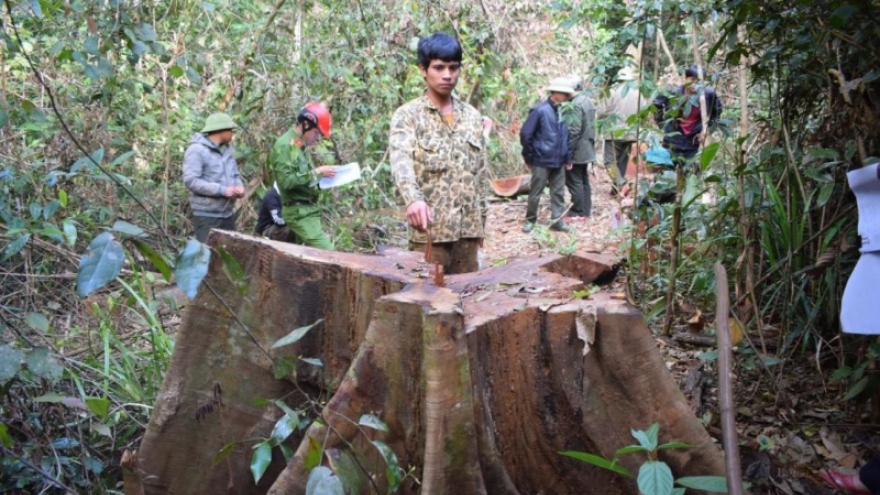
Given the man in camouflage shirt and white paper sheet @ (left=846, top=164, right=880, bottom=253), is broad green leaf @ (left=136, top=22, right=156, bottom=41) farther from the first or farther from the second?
white paper sheet @ (left=846, top=164, right=880, bottom=253)

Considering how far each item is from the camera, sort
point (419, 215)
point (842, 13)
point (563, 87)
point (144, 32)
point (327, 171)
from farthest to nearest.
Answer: point (563, 87)
point (327, 171)
point (144, 32)
point (419, 215)
point (842, 13)

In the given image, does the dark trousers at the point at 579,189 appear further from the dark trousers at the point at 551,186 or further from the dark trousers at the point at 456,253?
the dark trousers at the point at 456,253

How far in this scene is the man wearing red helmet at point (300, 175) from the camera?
6801 mm

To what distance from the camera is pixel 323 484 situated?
2297mm

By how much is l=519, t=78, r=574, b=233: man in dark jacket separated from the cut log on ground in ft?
6.95

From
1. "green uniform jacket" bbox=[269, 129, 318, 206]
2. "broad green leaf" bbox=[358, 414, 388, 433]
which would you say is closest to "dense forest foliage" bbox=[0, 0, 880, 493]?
"broad green leaf" bbox=[358, 414, 388, 433]

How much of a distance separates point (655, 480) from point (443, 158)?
2.58m

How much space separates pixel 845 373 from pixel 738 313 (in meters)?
0.80

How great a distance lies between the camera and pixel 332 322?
322cm

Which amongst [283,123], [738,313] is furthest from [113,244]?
[283,123]

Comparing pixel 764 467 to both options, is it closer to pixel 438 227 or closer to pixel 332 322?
pixel 332 322

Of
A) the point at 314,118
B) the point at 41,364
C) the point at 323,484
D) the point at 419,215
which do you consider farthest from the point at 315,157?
the point at 323,484

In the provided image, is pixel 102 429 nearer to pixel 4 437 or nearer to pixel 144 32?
pixel 4 437

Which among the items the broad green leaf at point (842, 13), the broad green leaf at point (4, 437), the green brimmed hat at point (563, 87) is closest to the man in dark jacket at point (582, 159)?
the green brimmed hat at point (563, 87)
